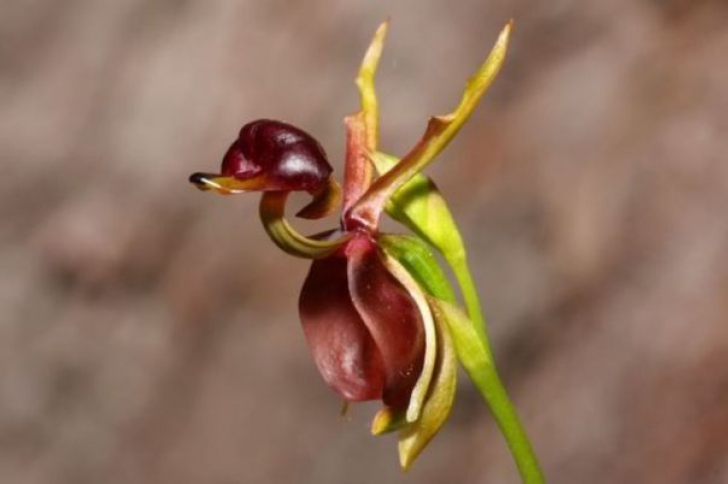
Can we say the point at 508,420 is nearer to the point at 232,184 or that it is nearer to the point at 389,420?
the point at 389,420

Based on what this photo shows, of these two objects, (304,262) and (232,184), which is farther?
(304,262)

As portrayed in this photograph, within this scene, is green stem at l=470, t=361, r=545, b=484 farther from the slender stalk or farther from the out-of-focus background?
the out-of-focus background

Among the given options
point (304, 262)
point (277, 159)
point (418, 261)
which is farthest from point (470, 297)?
point (304, 262)

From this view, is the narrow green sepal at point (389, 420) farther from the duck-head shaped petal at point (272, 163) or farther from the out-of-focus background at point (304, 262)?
the out-of-focus background at point (304, 262)

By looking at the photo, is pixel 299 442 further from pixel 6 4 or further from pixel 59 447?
pixel 6 4

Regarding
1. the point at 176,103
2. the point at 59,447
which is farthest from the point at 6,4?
the point at 59,447

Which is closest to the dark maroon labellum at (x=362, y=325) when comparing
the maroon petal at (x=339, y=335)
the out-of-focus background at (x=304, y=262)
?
the maroon petal at (x=339, y=335)
